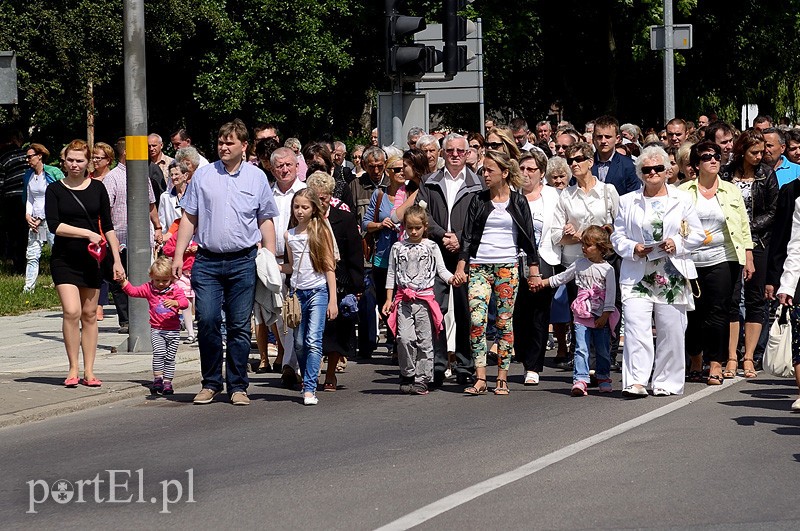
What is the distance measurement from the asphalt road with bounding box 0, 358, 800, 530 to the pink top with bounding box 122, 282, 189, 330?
24.3 inches

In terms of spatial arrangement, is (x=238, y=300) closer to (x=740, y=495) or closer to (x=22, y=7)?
(x=740, y=495)

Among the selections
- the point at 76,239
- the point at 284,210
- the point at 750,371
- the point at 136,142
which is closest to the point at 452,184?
the point at 284,210

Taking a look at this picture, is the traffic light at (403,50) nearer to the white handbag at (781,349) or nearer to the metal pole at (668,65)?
the white handbag at (781,349)

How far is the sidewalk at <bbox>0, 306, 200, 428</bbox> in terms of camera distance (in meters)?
11.2

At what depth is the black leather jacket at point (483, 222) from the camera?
38.7ft

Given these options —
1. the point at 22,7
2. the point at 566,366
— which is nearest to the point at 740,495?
the point at 566,366

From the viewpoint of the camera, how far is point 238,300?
11375 millimetres

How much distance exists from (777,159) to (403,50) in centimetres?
449

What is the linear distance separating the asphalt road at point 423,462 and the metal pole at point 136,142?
8.30ft

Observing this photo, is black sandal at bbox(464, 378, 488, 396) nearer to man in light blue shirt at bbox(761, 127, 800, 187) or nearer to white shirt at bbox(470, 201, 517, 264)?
white shirt at bbox(470, 201, 517, 264)

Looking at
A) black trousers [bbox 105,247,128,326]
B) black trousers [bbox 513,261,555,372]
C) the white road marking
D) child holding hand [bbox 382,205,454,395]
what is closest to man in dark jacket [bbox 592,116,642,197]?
black trousers [bbox 513,261,555,372]

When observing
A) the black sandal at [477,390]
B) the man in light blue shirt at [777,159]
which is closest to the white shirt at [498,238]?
the black sandal at [477,390]

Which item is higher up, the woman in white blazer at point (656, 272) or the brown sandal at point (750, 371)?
the woman in white blazer at point (656, 272)

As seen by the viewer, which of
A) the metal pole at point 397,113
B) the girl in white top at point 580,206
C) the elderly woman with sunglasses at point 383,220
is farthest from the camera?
the metal pole at point 397,113
